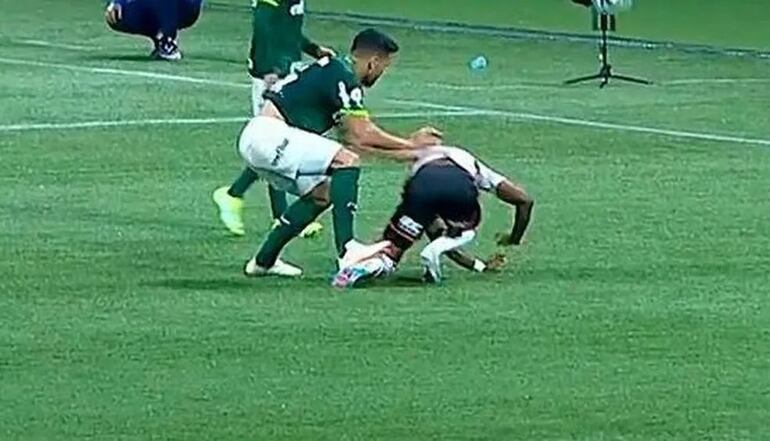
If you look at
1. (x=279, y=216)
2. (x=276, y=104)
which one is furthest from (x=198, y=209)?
(x=276, y=104)

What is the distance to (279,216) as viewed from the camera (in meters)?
13.7

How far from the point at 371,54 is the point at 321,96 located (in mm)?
396

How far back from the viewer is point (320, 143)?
12.6m

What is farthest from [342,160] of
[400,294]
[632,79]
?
[632,79]

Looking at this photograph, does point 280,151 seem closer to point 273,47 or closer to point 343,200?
point 343,200

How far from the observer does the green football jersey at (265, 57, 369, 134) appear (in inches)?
492

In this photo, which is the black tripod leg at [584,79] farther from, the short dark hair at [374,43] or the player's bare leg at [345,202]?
the short dark hair at [374,43]

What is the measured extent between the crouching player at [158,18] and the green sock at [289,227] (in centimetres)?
1136

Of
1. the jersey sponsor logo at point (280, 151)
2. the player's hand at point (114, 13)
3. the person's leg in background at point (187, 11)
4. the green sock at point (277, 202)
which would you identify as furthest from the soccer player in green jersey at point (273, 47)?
the player's hand at point (114, 13)

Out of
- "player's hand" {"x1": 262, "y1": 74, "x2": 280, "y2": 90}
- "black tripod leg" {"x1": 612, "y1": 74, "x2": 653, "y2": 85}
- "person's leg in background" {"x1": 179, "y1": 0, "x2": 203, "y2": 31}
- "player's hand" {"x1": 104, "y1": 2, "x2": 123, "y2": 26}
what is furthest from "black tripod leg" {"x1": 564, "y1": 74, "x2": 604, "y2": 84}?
Result: "player's hand" {"x1": 262, "y1": 74, "x2": 280, "y2": 90}

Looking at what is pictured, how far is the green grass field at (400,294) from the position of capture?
9.72 m

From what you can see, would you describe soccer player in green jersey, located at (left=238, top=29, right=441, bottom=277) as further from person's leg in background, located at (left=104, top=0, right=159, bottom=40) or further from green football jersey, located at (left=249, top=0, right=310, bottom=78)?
person's leg in background, located at (left=104, top=0, right=159, bottom=40)

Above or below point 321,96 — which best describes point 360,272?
below

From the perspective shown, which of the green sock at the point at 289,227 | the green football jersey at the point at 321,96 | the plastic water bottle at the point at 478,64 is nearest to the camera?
the green football jersey at the point at 321,96
